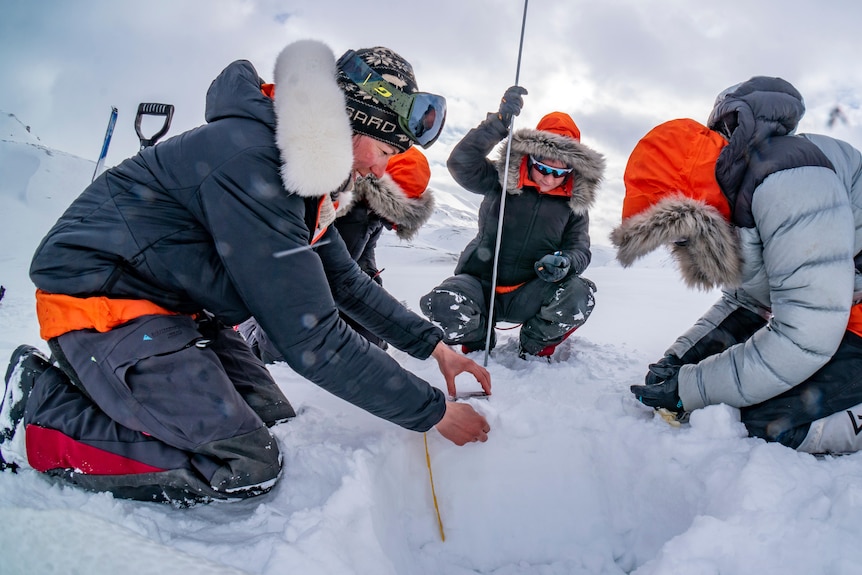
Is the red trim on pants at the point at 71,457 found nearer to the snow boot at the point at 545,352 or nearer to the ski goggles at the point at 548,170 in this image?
the snow boot at the point at 545,352

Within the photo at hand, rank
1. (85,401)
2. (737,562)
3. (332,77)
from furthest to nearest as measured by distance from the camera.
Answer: (85,401) < (332,77) < (737,562)

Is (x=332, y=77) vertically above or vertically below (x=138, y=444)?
above

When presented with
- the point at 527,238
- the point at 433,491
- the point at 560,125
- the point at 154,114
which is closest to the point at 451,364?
the point at 433,491

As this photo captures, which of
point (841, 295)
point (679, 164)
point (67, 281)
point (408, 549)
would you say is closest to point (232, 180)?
point (67, 281)

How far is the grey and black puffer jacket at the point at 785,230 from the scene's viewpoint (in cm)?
150

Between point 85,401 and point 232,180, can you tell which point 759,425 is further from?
point 85,401

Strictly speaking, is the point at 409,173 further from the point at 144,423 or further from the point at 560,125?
the point at 144,423

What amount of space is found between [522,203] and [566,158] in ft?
1.24

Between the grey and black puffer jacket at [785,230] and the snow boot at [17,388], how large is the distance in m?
2.33

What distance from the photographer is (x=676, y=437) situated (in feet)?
5.64

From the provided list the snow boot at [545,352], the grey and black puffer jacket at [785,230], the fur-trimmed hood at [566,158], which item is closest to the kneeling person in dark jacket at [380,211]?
the fur-trimmed hood at [566,158]

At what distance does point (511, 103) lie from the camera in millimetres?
2902

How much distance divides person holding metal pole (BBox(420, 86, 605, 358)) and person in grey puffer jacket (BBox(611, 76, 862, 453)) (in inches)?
41.0

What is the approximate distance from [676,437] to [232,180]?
170cm
